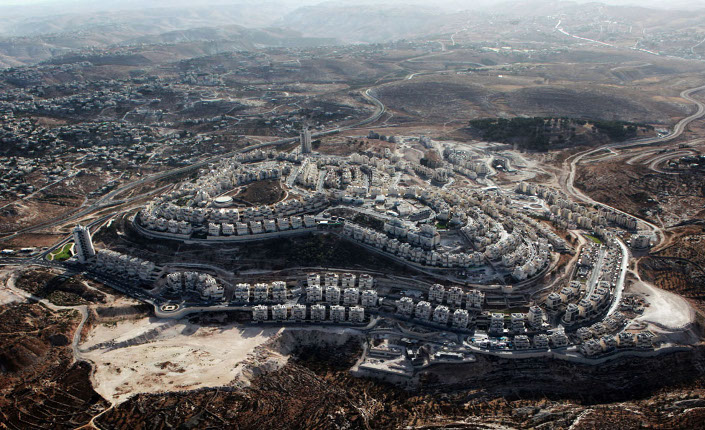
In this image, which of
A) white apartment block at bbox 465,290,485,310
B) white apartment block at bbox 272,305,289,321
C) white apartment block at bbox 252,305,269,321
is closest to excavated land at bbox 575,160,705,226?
white apartment block at bbox 465,290,485,310

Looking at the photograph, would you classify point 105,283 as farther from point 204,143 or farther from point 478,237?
point 204,143

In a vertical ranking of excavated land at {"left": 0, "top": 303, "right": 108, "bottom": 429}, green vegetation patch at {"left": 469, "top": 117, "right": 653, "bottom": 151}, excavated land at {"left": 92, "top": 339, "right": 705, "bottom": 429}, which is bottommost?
excavated land at {"left": 92, "top": 339, "right": 705, "bottom": 429}

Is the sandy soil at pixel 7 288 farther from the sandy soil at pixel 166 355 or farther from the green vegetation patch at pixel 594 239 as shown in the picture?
the green vegetation patch at pixel 594 239

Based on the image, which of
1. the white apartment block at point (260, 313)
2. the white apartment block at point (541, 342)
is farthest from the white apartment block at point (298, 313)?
the white apartment block at point (541, 342)

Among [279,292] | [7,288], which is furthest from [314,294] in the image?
[7,288]

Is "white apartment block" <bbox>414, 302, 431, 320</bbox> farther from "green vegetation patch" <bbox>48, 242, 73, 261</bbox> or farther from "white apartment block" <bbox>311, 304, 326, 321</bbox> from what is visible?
"green vegetation patch" <bbox>48, 242, 73, 261</bbox>

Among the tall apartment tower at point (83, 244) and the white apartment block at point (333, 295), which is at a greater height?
the tall apartment tower at point (83, 244)
